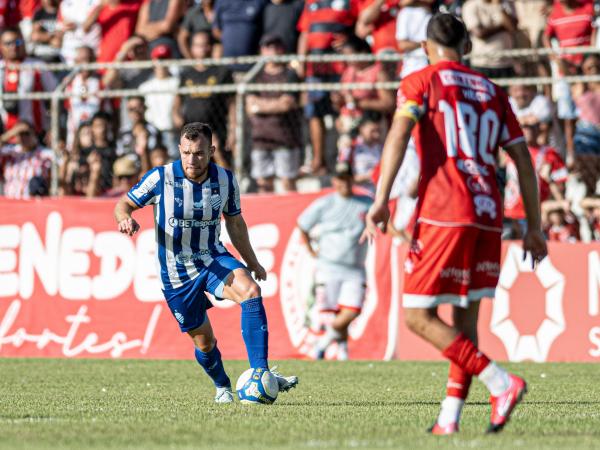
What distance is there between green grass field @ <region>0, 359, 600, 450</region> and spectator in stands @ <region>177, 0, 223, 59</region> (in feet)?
21.0

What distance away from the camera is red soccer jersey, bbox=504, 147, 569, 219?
1485 cm

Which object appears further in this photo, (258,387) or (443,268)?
(258,387)

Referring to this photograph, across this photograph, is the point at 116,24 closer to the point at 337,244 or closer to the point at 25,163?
the point at 25,163

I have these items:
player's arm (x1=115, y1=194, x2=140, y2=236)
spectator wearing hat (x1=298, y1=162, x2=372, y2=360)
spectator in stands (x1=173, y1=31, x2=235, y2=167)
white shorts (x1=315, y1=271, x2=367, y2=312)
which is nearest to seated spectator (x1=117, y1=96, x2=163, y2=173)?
spectator in stands (x1=173, y1=31, x2=235, y2=167)

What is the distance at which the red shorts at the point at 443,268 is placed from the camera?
6348mm

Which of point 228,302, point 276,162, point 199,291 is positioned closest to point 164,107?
point 276,162

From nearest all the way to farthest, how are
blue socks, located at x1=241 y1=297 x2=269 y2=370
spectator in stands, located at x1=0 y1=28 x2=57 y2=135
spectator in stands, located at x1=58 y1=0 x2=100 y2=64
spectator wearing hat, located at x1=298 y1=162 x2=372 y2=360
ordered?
blue socks, located at x1=241 y1=297 x2=269 y2=370, spectator wearing hat, located at x1=298 y1=162 x2=372 y2=360, spectator in stands, located at x1=0 y1=28 x2=57 y2=135, spectator in stands, located at x1=58 y1=0 x2=100 y2=64

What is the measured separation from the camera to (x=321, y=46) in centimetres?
1659

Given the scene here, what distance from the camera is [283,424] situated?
23.3 feet

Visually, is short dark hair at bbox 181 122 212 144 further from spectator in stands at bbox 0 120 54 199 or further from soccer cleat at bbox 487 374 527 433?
spectator in stands at bbox 0 120 54 199

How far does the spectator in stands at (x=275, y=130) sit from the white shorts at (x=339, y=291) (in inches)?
75.2

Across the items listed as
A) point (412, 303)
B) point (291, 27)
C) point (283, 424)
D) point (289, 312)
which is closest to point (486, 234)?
point (412, 303)

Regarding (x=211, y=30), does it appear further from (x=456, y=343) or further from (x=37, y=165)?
(x=456, y=343)

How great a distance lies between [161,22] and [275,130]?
3185 millimetres
